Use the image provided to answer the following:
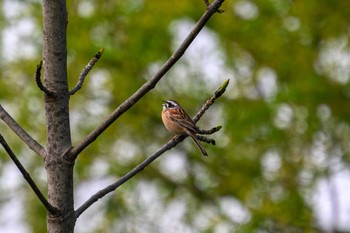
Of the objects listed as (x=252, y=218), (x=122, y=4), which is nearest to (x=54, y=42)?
(x=252, y=218)

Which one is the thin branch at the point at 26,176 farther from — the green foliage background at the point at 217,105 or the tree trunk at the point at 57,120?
the green foliage background at the point at 217,105

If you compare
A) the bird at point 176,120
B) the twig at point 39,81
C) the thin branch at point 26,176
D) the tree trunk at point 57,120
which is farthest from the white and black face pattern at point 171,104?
the thin branch at point 26,176

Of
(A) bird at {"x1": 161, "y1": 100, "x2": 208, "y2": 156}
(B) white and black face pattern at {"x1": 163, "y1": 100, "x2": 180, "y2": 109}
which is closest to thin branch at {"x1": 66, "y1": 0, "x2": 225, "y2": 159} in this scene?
(A) bird at {"x1": 161, "y1": 100, "x2": 208, "y2": 156}

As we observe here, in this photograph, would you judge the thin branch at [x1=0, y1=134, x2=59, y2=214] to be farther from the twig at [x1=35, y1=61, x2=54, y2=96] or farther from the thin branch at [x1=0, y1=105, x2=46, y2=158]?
the twig at [x1=35, y1=61, x2=54, y2=96]

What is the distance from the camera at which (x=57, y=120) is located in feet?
14.8

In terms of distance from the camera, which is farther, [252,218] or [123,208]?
[123,208]

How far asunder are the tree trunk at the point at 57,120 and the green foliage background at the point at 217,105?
11673mm

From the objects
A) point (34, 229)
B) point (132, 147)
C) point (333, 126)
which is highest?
→ point (333, 126)

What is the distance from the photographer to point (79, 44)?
17.6 metres

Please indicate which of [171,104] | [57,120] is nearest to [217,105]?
[171,104]

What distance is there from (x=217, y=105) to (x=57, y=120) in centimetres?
1405

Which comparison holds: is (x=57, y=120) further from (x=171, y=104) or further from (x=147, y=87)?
(x=171, y=104)

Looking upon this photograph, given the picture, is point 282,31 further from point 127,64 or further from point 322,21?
point 127,64

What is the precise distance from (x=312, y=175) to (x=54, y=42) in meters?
13.6
